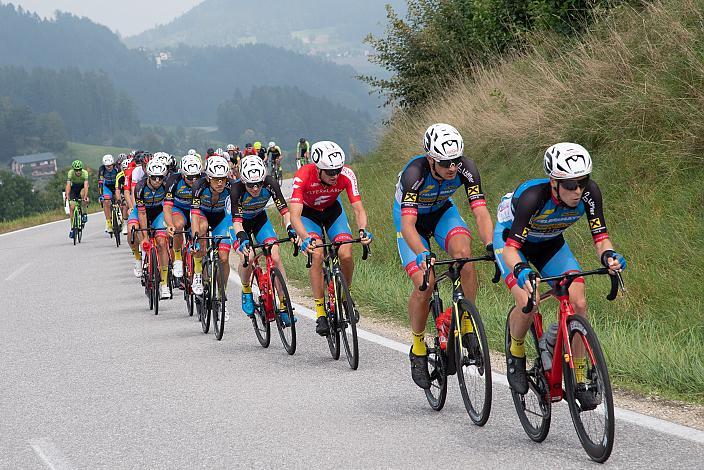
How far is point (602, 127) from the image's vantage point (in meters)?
13.6

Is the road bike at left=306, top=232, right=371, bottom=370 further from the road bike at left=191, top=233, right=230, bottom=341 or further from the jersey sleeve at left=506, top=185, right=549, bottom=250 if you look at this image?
the jersey sleeve at left=506, top=185, right=549, bottom=250

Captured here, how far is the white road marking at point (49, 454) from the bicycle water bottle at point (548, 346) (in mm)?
2916

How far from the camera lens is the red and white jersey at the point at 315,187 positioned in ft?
28.7

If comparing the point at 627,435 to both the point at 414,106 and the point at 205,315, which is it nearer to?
the point at 205,315

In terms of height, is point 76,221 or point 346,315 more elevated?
point 346,315

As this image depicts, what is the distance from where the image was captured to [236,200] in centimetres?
955

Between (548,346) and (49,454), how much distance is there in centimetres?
322

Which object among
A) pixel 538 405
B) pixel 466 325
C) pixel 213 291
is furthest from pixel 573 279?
pixel 213 291

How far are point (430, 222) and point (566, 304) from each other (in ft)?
7.54

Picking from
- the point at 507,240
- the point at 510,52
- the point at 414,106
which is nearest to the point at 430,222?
the point at 507,240

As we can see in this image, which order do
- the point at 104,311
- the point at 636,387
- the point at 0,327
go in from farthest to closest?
the point at 104,311, the point at 0,327, the point at 636,387

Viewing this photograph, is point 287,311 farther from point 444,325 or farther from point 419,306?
point 444,325

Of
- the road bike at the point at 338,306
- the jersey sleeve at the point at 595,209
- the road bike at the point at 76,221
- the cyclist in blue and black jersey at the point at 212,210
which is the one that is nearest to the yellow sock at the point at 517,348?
the jersey sleeve at the point at 595,209

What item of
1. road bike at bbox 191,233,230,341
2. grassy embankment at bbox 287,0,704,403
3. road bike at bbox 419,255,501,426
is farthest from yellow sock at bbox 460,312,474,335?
road bike at bbox 191,233,230,341
